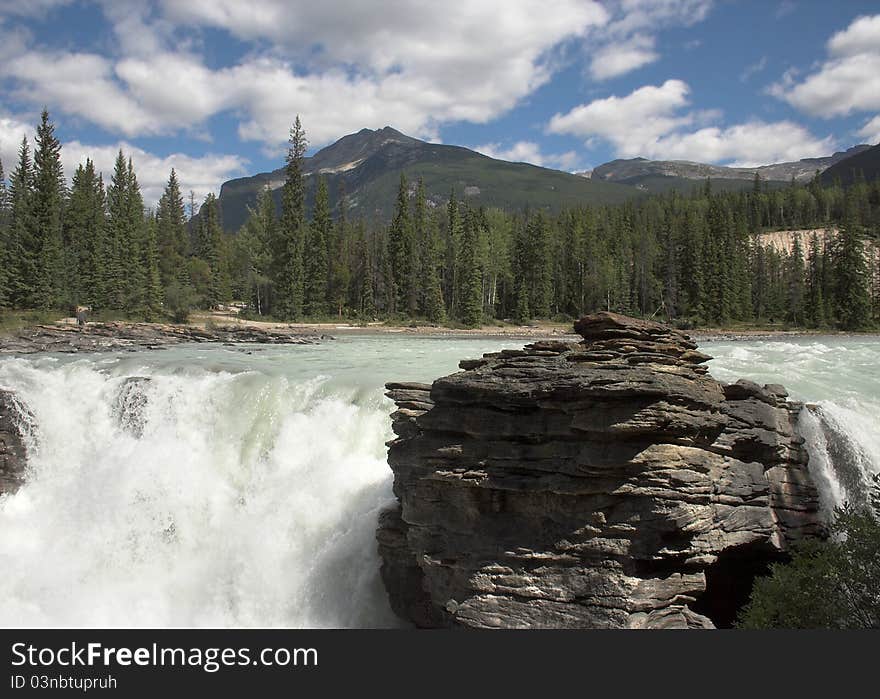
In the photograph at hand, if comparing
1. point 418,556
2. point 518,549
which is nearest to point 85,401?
point 418,556

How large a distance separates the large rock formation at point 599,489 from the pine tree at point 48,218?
55081 mm

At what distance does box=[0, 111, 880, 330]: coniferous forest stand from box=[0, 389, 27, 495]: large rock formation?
134ft

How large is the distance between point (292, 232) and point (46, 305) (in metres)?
27.0

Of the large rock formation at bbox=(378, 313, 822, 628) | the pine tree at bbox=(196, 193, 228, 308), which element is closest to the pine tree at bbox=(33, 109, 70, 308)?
the pine tree at bbox=(196, 193, 228, 308)

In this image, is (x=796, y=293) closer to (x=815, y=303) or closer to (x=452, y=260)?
(x=815, y=303)

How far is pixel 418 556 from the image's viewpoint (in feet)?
36.2

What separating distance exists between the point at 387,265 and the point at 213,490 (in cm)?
6506

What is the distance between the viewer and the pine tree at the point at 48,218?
178 ft

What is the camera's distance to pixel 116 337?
42.8 meters

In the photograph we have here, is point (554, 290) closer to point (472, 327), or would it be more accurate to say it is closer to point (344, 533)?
point (472, 327)

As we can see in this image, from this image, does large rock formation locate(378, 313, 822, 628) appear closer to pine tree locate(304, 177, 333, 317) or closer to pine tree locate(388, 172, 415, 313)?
pine tree locate(304, 177, 333, 317)

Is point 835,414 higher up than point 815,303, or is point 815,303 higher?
point 815,303

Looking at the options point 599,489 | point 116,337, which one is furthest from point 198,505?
point 116,337

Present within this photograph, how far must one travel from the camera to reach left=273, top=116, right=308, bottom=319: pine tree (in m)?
68.9
